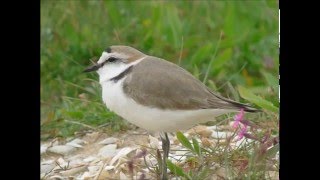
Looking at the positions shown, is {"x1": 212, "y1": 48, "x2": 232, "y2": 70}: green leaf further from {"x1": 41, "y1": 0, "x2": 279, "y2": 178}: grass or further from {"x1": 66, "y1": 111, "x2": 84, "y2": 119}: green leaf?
{"x1": 66, "y1": 111, "x2": 84, "y2": 119}: green leaf

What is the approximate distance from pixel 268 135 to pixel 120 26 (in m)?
2.04

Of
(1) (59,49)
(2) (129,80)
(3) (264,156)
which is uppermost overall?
(1) (59,49)

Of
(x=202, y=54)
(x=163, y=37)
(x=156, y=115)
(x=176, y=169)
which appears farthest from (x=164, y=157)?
(x=163, y=37)

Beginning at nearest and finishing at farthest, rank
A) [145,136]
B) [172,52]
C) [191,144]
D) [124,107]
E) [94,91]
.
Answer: [124,107] < [191,144] < [145,136] < [94,91] < [172,52]

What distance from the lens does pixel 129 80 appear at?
3152mm

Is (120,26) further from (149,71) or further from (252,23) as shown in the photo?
(149,71)

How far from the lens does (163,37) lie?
16.6 feet

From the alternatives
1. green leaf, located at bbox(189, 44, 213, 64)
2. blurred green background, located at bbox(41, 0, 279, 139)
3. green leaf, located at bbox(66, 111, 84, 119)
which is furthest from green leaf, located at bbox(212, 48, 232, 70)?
green leaf, located at bbox(66, 111, 84, 119)

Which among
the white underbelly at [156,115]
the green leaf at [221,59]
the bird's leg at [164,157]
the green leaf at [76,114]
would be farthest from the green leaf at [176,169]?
the green leaf at [221,59]

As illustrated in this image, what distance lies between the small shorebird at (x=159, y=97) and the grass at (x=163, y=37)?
4.17 feet

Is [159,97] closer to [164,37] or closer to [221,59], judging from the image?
[221,59]

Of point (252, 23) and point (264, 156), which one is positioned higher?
point (252, 23)

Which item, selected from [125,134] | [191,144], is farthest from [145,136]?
[191,144]

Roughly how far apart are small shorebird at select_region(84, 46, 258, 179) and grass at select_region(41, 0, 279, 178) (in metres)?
1.27
